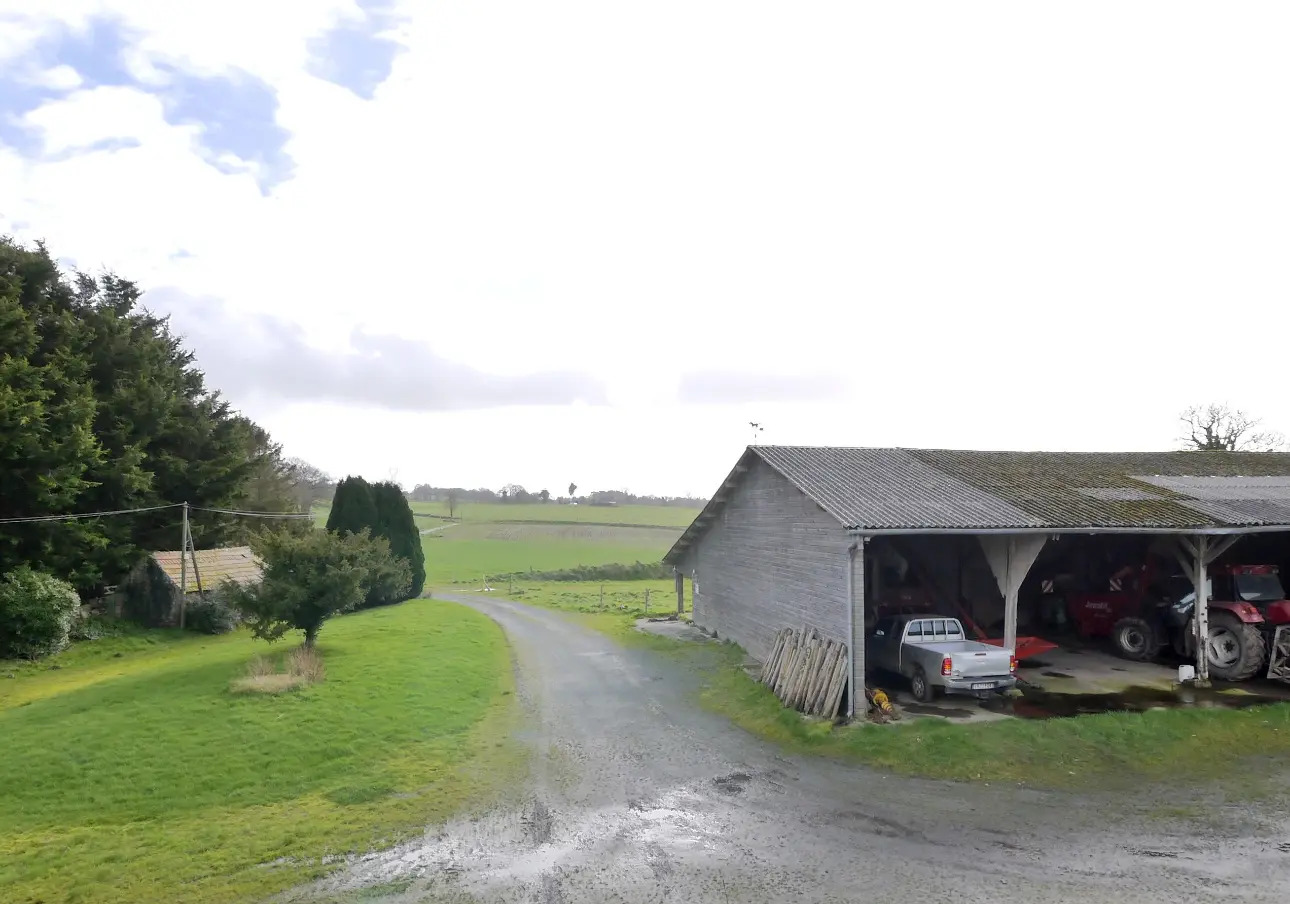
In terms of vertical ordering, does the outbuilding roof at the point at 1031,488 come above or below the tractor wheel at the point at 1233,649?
above

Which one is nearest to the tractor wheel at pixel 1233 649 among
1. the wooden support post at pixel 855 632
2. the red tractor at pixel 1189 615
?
the red tractor at pixel 1189 615

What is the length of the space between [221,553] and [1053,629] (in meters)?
34.2

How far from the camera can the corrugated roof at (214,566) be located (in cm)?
3112

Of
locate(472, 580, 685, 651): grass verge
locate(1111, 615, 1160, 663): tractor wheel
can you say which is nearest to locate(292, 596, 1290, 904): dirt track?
locate(1111, 615, 1160, 663): tractor wheel

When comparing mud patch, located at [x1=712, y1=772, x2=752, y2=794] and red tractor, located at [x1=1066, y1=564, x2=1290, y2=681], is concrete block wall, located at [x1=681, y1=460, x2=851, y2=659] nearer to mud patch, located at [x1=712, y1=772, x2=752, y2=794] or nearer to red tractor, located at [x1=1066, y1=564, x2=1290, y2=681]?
mud patch, located at [x1=712, y1=772, x2=752, y2=794]

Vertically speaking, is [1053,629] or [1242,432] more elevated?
[1242,432]

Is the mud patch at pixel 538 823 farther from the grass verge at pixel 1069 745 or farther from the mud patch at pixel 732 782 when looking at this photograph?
the grass verge at pixel 1069 745

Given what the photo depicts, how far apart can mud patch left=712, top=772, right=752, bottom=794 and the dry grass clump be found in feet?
35.2

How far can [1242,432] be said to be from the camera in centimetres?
5528

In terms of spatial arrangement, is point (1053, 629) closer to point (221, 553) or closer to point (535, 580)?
point (221, 553)

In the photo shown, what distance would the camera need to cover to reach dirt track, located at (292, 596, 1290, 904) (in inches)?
334

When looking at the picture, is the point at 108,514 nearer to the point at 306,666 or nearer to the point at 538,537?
the point at 306,666

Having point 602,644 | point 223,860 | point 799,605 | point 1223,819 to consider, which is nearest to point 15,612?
point 602,644

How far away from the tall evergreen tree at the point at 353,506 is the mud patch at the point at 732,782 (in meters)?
30.9
